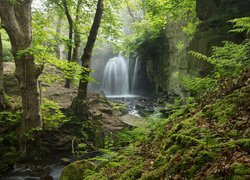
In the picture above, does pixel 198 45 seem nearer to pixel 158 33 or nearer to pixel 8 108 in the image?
pixel 8 108

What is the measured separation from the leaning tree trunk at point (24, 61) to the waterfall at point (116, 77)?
18313 millimetres

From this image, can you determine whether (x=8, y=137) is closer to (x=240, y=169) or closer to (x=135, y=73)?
(x=240, y=169)

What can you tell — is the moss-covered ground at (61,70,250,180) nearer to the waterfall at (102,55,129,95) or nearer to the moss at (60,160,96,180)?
the moss at (60,160,96,180)

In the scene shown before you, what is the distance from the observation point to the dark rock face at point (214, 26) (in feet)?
21.6

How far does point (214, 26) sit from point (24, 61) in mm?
5990

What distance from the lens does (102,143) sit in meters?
9.20

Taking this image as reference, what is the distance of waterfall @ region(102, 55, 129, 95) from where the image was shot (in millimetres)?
26000

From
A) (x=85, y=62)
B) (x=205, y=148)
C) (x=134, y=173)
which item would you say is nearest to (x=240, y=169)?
(x=205, y=148)

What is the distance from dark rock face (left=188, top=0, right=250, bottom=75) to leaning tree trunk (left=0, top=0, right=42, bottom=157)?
5052 mm

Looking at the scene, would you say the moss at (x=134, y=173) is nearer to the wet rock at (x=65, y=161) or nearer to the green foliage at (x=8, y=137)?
the wet rock at (x=65, y=161)

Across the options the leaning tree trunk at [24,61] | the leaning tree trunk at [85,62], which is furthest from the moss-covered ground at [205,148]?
the leaning tree trunk at [85,62]

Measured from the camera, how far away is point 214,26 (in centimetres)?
711

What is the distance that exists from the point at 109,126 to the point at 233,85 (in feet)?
26.1

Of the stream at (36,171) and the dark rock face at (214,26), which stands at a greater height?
the dark rock face at (214,26)
